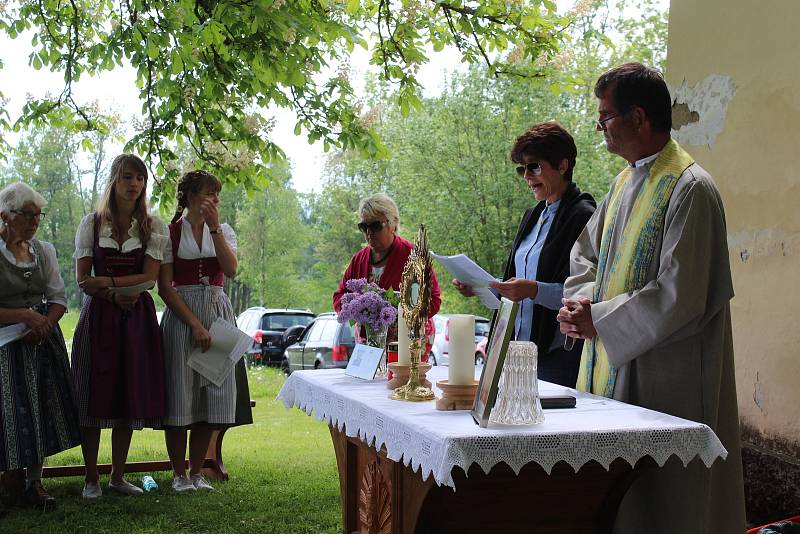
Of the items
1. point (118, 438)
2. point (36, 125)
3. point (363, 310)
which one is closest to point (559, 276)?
point (363, 310)

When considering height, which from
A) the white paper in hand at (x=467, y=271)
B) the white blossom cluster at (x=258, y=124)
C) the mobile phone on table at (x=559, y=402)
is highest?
the white blossom cluster at (x=258, y=124)

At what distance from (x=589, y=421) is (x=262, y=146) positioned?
16.1 ft

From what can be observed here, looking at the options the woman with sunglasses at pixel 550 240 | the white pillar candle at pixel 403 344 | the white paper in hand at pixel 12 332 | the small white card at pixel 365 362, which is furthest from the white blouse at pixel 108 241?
the white pillar candle at pixel 403 344

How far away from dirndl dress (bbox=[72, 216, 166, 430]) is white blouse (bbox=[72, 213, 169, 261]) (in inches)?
1.0

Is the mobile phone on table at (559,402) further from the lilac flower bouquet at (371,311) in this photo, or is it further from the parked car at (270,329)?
the parked car at (270,329)

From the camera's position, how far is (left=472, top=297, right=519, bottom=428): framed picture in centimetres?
223

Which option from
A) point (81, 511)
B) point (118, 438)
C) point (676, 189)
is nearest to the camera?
point (676, 189)

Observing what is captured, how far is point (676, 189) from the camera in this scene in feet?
9.36

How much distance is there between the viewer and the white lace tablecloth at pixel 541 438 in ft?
6.95

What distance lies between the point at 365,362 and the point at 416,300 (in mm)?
560

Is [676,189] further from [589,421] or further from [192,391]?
[192,391]

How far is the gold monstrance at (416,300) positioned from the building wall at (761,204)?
5.77ft

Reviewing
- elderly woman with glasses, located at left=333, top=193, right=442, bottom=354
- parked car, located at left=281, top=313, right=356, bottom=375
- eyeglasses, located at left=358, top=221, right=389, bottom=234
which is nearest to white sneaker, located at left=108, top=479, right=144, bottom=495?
elderly woman with glasses, located at left=333, top=193, right=442, bottom=354

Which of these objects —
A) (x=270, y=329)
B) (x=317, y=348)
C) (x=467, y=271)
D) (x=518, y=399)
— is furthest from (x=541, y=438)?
(x=270, y=329)
